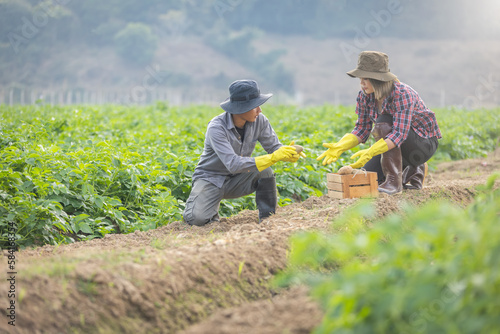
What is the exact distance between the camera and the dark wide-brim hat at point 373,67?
423 cm

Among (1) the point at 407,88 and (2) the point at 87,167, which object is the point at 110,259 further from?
(1) the point at 407,88

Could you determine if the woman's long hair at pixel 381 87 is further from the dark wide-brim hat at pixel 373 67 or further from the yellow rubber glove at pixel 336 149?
the yellow rubber glove at pixel 336 149

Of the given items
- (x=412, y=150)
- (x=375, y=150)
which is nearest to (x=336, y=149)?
(x=375, y=150)

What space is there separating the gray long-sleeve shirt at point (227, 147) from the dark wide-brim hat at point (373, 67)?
0.89m

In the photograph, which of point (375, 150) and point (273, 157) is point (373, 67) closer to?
point (375, 150)

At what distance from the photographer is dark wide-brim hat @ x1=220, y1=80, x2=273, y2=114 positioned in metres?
3.91

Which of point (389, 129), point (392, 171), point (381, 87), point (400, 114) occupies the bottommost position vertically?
point (392, 171)

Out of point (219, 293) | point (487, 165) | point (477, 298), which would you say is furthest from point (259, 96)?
point (487, 165)

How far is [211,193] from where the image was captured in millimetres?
4180

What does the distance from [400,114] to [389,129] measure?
0.55 ft

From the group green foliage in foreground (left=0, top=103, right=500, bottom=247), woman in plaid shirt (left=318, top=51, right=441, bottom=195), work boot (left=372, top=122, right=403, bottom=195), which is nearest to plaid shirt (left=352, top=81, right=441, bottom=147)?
woman in plaid shirt (left=318, top=51, right=441, bottom=195)

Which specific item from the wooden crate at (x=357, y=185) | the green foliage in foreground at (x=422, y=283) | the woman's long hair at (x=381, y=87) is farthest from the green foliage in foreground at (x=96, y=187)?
the green foliage in foreground at (x=422, y=283)

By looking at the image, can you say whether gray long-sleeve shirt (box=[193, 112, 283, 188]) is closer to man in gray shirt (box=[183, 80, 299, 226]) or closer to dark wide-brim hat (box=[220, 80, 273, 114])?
man in gray shirt (box=[183, 80, 299, 226])

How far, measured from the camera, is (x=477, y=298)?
1.60 metres
